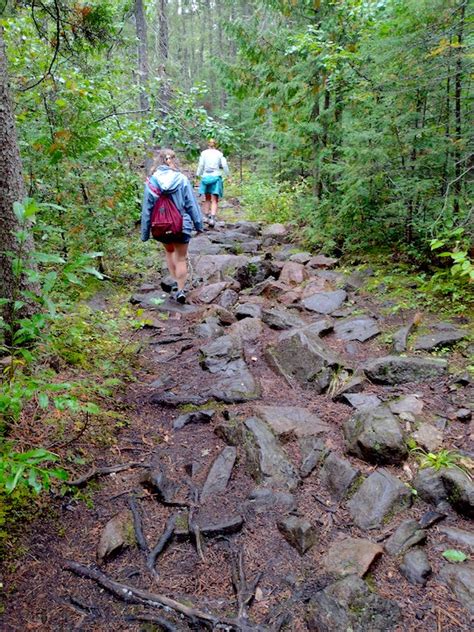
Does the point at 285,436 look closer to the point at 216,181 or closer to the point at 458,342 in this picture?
the point at 458,342

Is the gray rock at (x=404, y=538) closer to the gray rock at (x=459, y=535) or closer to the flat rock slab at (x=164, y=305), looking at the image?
the gray rock at (x=459, y=535)

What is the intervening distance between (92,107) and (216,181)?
6141mm

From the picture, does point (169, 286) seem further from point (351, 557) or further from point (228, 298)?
point (351, 557)

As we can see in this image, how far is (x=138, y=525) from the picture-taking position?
2.79 m

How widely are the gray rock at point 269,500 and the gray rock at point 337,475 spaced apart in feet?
1.04

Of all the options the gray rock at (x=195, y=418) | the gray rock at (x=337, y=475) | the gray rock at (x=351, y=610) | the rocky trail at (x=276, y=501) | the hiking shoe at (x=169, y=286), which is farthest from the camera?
the hiking shoe at (x=169, y=286)

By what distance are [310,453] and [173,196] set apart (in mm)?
4276

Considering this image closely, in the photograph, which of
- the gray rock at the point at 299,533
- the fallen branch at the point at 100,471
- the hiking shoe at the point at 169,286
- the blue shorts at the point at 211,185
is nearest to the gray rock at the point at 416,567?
the gray rock at the point at 299,533

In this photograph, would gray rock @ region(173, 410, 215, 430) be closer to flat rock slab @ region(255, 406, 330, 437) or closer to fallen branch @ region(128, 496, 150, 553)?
flat rock slab @ region(255, 406, 330, 437)

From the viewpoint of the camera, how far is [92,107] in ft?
21.2

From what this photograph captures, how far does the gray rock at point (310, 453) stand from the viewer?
330 centimetres

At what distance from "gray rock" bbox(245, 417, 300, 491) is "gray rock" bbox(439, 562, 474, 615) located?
107 centimetres

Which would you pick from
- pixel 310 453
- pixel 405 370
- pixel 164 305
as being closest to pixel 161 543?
pixel 310 453

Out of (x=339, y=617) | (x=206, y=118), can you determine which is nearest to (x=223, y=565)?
(x=339, y=617)
